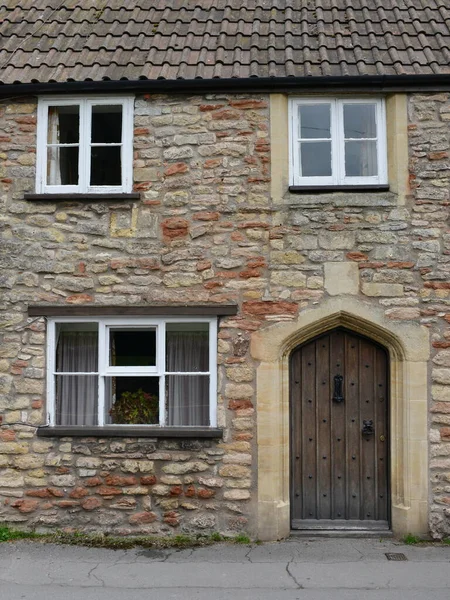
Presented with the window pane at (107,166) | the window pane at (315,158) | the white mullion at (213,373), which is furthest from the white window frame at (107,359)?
the window pane at (315,158)

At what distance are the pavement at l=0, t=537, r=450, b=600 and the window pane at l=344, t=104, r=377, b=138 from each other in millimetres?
4868

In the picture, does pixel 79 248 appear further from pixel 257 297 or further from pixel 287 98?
pixel 287 98

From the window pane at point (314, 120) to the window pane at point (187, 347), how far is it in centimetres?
269

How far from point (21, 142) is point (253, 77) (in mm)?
2941

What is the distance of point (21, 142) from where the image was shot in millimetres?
7695

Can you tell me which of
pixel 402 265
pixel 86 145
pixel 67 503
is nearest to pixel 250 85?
pixel 86 145

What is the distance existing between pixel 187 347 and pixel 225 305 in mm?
735

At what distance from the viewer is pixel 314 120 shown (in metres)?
7.77

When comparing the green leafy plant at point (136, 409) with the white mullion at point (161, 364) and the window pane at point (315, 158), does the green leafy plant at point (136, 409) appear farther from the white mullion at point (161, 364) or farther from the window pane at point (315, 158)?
the window pane at point (315, 158)

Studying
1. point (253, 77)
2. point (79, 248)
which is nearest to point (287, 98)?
point (253, 77)

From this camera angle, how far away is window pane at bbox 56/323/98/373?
7676mm

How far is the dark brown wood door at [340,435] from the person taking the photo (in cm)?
751

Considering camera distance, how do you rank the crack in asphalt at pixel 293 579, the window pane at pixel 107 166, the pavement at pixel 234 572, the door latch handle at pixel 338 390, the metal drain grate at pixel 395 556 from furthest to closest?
1. the window pane at pixel 107 166
2. the door latch handle at pixel 338 390
3. the metal drain grate at pixel 395 556
4. the crack in asphalt at pixel 293 579
5. the pavement at pixel 234 572

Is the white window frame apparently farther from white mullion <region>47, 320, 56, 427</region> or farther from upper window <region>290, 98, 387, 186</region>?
upper window <region>290, 98, 387, 186</region>
